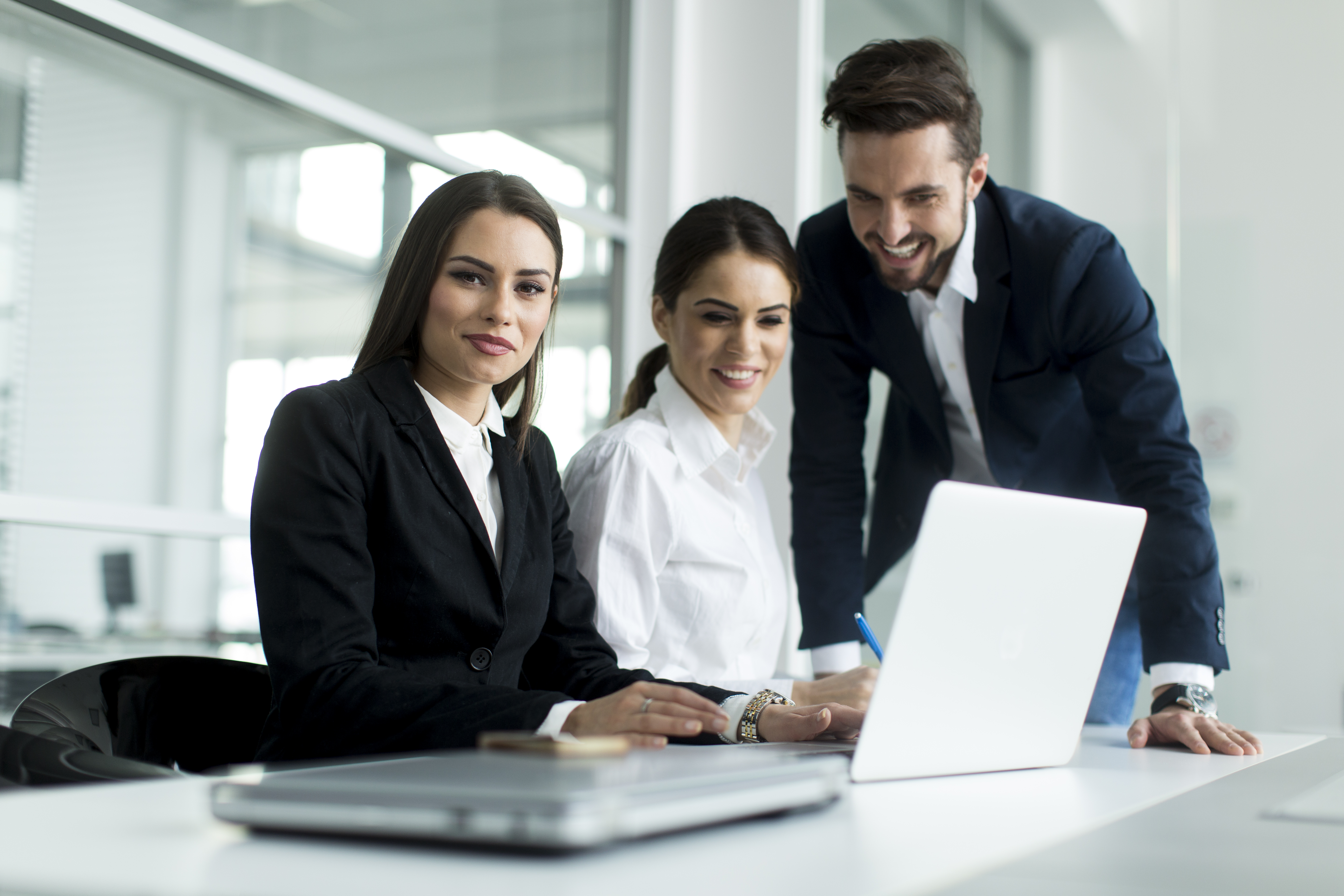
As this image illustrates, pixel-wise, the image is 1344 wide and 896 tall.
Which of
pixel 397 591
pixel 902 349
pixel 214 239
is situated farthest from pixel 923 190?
pixel 214 239

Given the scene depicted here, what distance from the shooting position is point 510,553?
56.0 inches

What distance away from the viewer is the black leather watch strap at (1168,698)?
5.03 feet

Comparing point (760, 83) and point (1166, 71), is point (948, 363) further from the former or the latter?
point (1166, 71)

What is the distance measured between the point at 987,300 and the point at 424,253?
96 centimetres

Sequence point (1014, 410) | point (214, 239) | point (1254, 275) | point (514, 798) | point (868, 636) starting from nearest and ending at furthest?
point (514, 798) < point (868, 636) < point (1014, 410) < point (214, 239) < point (1254, 275)

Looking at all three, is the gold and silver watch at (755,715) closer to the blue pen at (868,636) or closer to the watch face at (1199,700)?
the blue pen at (868,636)

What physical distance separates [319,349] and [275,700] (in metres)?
1.88

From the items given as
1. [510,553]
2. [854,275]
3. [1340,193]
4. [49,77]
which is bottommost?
[510,553]

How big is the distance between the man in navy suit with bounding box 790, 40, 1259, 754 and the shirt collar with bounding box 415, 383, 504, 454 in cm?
71

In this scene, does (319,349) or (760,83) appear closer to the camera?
(319,349)

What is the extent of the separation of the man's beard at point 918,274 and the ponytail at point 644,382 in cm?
39

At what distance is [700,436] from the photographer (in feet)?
6.20

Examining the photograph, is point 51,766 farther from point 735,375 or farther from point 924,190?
point 924,190

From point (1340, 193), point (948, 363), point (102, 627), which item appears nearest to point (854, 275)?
point (948, 363)
